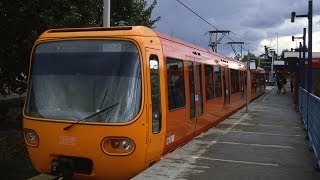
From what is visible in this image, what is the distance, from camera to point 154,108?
841cm

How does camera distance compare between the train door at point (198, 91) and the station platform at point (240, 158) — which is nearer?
the station platform at point (240, 158)

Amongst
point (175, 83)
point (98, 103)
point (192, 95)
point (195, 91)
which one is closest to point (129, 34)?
point (98, 103)

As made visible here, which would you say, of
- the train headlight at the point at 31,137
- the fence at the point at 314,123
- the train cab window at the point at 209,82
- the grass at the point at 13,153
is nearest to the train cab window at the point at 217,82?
the train cab window at the point at 209,82

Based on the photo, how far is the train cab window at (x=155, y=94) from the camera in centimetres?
839

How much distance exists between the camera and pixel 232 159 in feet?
30.6

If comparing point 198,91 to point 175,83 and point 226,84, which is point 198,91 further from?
point 226,84

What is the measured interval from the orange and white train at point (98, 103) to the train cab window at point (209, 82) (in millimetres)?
4529

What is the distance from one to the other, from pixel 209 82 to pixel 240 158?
4.96 m

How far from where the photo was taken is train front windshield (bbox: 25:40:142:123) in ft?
26.1

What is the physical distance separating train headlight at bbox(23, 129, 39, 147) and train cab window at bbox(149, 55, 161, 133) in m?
1.85

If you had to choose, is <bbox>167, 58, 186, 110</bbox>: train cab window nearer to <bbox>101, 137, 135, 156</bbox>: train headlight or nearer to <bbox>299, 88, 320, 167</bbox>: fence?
<bbox>101, 137, 135, 156</bbox>: train headlight

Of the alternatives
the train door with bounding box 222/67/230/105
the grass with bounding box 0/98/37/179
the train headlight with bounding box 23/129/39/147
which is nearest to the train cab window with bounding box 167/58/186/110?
the train headlight with bounding box 23/129/39/147

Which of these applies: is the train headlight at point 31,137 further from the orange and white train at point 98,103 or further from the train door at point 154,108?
the train door at point 154,108

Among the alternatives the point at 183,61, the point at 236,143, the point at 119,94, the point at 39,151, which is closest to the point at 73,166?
the point at 39,151
